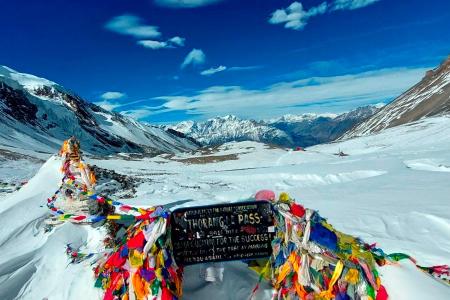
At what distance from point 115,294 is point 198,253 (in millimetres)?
1068

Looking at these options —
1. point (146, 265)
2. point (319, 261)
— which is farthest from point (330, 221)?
point (146, 265)

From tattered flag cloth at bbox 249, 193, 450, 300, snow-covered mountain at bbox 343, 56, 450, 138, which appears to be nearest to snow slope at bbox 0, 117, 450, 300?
tattered flag cloth at bbox 249, 193, 450, 300

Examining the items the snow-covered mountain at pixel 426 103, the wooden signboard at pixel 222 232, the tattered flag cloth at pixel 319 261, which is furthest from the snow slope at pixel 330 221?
the snow-covered mountain at pixel 426 103

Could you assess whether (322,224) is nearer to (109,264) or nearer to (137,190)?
(109,264)

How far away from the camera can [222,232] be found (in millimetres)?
4871

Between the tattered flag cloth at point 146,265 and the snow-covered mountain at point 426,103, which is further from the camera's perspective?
the snow-covered mountain at point 426,103

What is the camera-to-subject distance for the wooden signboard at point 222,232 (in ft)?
15.8

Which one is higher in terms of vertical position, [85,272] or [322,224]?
[322,224]

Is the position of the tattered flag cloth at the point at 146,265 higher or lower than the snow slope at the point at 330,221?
higher

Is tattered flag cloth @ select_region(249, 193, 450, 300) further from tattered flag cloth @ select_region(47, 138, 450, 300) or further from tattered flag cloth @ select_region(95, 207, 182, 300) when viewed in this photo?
tattered flag cloth @ select_region(95, 207, 182, 300)

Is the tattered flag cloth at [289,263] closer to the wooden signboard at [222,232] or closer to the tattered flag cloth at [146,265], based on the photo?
the tattered flag cloth at [146,265]

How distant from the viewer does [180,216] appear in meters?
Result: 4.79

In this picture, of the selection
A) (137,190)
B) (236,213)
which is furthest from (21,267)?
(137,190)

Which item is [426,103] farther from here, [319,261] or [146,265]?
[146,265]
